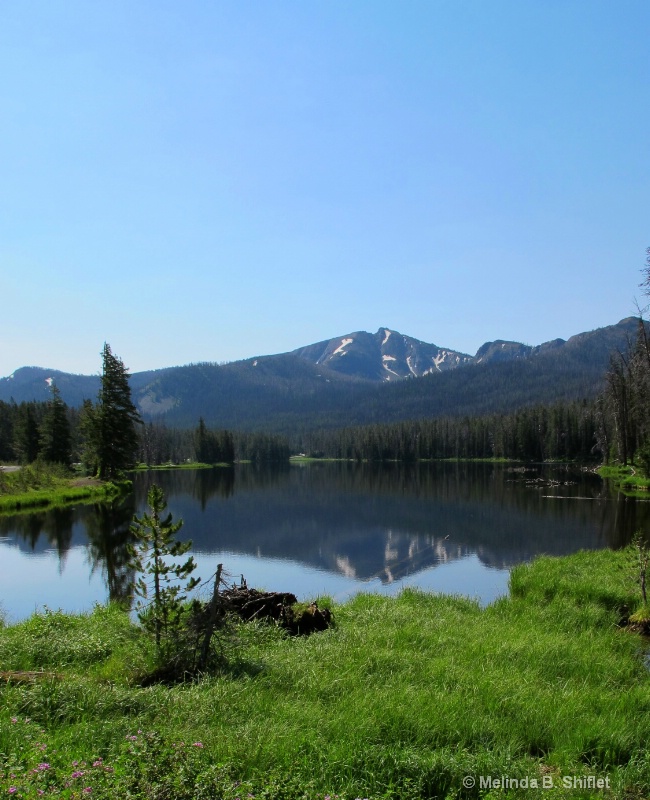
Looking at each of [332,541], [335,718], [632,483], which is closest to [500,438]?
[632,483]

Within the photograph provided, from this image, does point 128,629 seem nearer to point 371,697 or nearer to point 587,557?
point 371,697

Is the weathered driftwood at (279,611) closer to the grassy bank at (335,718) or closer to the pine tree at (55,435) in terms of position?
the grassy bank at (335,718)

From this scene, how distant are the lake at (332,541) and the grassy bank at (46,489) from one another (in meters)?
2.82

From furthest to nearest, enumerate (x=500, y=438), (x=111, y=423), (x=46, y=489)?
(x=500, y=438)
(x=111, y=423)
(x=46, y=489)

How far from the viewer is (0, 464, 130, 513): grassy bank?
45.0 meters

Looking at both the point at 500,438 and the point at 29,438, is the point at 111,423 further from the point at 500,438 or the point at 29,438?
the point at 500,438

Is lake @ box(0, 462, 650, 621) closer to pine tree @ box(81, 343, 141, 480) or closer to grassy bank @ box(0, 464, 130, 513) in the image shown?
grassy bank @ box(0, 464, 130, 513)

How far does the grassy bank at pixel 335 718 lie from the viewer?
5.94 meters

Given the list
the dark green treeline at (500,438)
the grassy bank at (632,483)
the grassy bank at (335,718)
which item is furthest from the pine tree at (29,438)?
the dark green treeline at (500,438)

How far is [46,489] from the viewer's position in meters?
51.0

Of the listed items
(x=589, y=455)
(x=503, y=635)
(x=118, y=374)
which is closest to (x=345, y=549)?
(x=503, y=635)

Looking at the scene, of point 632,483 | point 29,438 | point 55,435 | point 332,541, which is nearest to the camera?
point 332,541

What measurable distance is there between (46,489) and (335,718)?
5037 centimetres

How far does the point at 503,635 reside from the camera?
1277 centimetres
